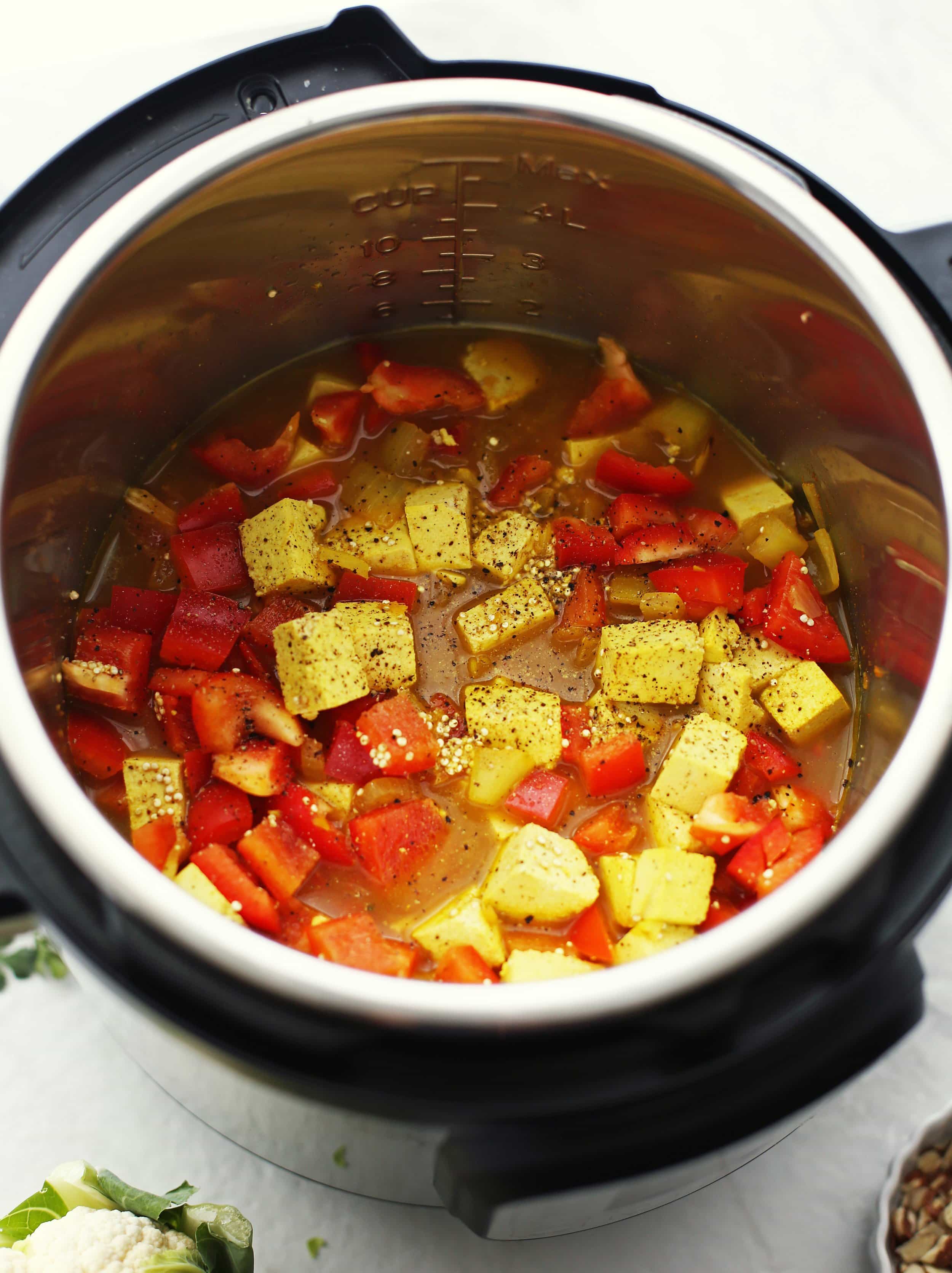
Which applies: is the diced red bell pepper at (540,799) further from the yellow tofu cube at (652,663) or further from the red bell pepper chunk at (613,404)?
the red bell pepper chunk at (613,404)

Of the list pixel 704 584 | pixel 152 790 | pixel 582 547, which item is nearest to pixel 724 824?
pixel 704 584

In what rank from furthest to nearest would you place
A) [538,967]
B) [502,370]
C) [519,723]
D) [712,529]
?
1. [502,370]
2. [712,529]
3. [519,723]
4. [538,967]

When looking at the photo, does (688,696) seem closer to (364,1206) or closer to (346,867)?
(346,867)

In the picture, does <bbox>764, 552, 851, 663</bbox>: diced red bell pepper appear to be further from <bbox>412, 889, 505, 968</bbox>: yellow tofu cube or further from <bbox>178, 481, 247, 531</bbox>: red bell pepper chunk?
<bbox>178, 481, 247, 531</bbox>: red bell pepper chunk

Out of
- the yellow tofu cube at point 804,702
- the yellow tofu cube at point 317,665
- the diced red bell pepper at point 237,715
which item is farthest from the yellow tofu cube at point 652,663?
the diced red bell pepper at point 237,715

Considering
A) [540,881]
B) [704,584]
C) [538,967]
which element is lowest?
[538,967]

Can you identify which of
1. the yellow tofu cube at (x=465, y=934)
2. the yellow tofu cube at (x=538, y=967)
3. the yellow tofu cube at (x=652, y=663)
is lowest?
the yellow tofu cube at (x=538, y=967)

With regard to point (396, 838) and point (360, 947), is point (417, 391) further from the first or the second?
point (360, 947)
